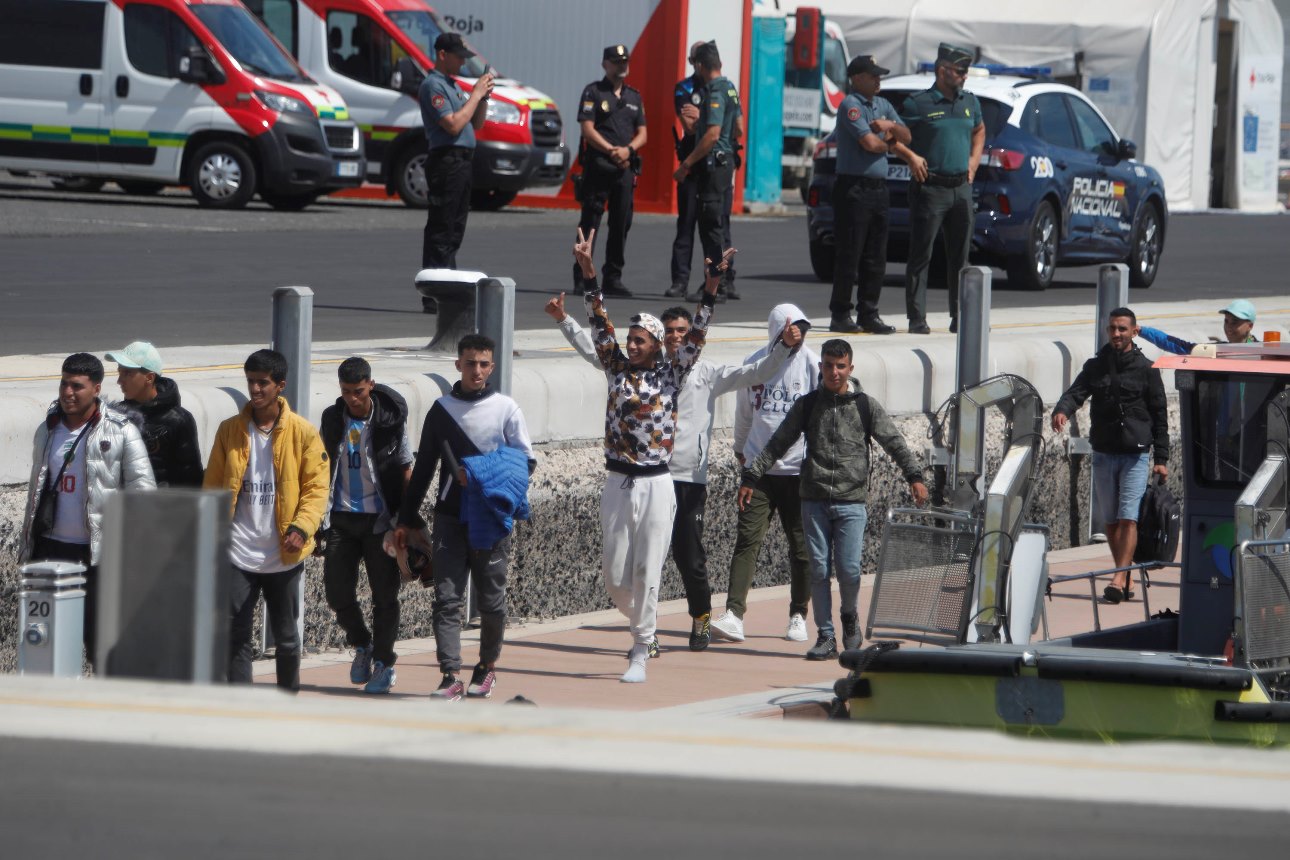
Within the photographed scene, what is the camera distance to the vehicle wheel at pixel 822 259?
62.0 feet

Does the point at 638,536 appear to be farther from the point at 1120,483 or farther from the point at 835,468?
the point at 1120,483

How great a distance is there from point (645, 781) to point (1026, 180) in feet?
46.3

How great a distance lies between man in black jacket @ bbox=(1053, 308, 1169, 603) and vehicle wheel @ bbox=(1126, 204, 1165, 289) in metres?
6.86

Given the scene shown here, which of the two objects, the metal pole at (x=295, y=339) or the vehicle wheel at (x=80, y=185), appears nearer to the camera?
the metal pole at (x=295, y=339)

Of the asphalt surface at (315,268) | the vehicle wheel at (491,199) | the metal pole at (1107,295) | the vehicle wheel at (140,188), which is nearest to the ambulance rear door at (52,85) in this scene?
the asphalt surface at (315,268)

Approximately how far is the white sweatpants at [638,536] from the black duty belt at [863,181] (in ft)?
15.6

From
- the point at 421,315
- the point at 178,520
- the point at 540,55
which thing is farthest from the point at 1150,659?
the point at 540,55

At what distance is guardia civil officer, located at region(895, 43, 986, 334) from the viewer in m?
14.6

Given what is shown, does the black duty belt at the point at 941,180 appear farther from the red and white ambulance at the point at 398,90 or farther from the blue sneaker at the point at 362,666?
the red and white ambulance at the point at 398,90

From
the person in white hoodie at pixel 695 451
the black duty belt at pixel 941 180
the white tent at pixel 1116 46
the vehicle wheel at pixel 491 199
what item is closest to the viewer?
the person in white hoodie at pixel 695 451

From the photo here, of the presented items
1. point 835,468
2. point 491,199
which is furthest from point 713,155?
point 491,199

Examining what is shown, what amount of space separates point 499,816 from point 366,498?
505 cm

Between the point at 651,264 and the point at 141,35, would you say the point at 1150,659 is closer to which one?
the point at 651,264

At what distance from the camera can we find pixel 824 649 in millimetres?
11047
